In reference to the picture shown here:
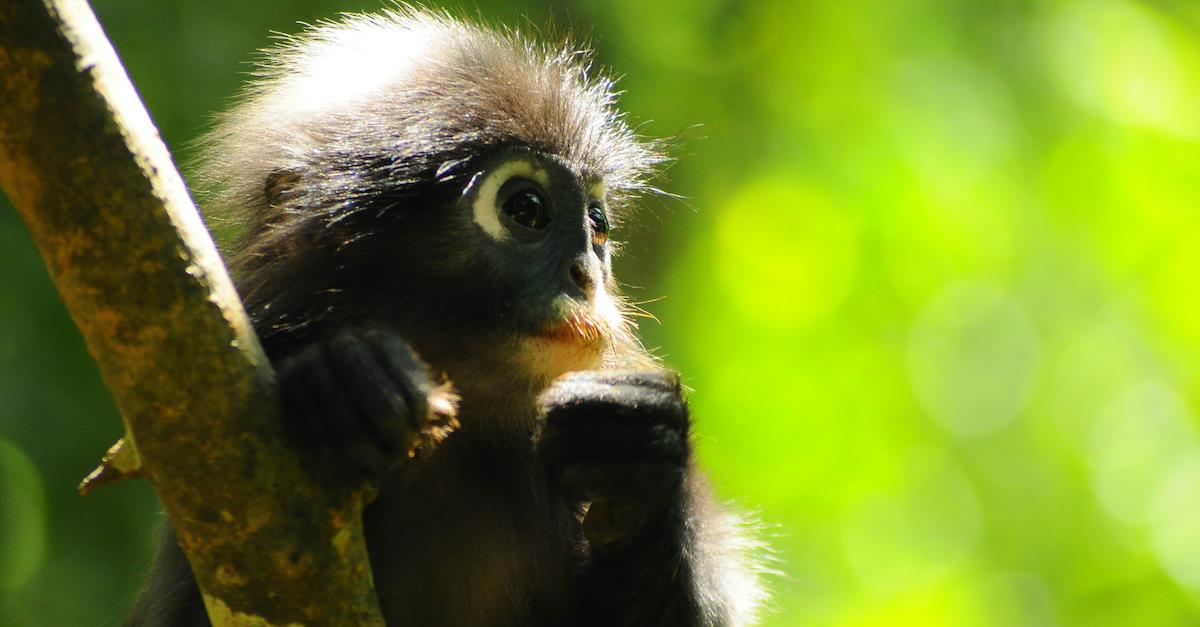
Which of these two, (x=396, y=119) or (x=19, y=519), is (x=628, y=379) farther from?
(x=19, y=519)

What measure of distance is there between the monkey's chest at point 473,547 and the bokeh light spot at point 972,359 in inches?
150

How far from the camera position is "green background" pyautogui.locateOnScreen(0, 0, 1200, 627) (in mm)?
6336

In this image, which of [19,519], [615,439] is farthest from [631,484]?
[19,519]

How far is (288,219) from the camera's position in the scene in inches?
153

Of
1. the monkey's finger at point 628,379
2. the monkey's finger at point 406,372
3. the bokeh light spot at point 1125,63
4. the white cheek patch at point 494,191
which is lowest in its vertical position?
the monkey's finger at point 406,372

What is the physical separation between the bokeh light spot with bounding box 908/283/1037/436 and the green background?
0.02m

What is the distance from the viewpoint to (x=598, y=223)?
434 centimetres

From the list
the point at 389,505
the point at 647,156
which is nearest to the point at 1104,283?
the point at 647,156

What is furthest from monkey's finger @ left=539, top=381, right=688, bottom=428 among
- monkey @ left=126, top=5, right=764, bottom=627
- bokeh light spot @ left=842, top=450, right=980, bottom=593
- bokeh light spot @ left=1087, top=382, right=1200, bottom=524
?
bokeh light spot @ left=1087, top=382, right=1200, bottom=524

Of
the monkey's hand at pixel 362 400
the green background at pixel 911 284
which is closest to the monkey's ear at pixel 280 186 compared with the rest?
the monkey's hand at pixel 362 400

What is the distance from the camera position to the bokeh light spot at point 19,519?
5727mm

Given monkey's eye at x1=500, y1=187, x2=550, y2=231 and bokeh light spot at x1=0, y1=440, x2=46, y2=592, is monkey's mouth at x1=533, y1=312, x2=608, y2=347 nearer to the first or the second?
monkey's eye at x1=500, y1=187, x2=550, y2=231

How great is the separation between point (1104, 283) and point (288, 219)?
17.5 feet

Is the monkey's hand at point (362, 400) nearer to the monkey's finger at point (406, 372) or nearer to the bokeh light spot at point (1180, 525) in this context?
the monkey's finger at point (406, 372)
